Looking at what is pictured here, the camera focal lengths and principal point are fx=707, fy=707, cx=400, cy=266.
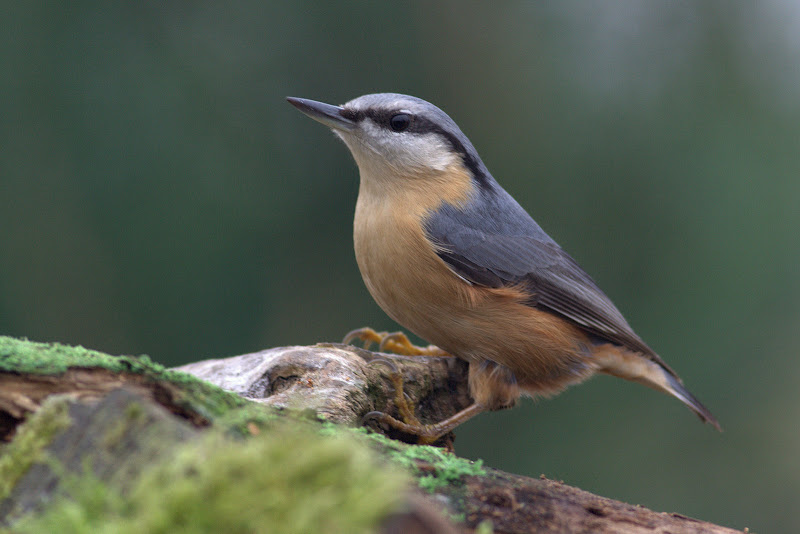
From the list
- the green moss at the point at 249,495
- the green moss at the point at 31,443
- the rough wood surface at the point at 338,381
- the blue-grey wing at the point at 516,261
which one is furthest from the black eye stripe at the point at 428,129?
the green moss at the point at 249,495

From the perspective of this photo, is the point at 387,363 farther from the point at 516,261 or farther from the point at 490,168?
the point at 490,168

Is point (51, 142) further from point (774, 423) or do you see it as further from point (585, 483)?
point (774, 423)

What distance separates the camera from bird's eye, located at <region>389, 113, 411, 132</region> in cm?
368

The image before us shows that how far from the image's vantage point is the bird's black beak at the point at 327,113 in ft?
11.8

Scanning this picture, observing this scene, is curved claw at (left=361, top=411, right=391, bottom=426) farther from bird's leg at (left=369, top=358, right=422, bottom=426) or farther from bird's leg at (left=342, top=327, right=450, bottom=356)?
bird's leg at (left=342, top=327, right=450, bottom=356)

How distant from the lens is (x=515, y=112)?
18.4 ft

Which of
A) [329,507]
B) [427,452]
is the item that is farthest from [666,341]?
[329,507]

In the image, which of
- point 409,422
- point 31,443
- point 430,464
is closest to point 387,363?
point 409,422

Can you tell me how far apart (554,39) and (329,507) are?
16.8 feet

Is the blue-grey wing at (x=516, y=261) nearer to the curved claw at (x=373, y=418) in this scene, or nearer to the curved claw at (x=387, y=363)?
the curved claw at (x=387, y=363)

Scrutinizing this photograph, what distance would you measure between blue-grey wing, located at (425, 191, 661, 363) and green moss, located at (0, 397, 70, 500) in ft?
7.62

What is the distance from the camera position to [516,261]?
3.63m

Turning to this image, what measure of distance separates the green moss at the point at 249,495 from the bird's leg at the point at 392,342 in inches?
114

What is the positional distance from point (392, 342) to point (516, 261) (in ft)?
2.98
